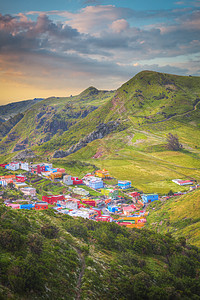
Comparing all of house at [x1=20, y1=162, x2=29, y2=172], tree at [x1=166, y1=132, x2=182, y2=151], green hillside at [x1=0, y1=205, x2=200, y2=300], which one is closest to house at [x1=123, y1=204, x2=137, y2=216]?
green hillside at [x1=0, y1=205, x2=200, y2=300]

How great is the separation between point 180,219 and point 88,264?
3970cm

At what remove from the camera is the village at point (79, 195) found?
72.5m

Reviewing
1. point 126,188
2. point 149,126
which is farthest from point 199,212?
point 149,126

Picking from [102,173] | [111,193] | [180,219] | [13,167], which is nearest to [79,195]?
[111,193]

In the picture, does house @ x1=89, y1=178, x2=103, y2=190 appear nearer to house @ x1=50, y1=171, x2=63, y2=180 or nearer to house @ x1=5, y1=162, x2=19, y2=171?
house @ x1=50, y1=171, x2=63, y2=180

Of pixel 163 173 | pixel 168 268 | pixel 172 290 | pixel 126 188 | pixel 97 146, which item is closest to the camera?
pixel 172 290

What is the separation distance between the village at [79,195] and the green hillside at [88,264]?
1035 inches

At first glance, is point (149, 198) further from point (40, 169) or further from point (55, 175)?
point (40, 169)

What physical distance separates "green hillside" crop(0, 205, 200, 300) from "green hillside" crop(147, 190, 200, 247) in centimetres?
1209

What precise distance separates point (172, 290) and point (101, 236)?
16118mm

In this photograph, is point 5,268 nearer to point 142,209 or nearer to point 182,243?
point 182,243

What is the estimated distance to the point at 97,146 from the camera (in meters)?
176

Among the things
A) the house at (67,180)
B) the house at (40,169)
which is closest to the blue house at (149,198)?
the house at (67,180)

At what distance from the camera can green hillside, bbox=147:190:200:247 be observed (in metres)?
55.2
